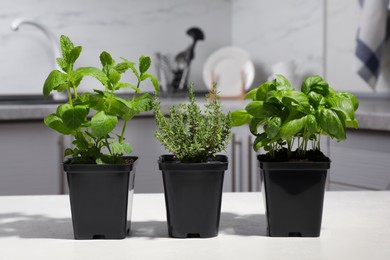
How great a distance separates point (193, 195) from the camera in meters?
0.82

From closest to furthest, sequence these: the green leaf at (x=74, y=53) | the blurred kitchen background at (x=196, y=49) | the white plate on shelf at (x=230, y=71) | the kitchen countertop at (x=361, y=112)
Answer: the green leaf at (x=74, y=53) → the kitchen countertop at (x=361, y=112) → the blurred kitchen background at (x=196, y=49) → the white plate on shelf at (x=230, y=71)

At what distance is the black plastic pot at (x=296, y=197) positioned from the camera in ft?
2.72

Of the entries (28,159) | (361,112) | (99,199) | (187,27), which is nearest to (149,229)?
(99,199)

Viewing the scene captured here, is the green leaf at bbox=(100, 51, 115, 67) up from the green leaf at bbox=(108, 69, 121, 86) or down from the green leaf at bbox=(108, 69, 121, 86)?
up

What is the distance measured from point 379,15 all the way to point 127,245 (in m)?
2.01

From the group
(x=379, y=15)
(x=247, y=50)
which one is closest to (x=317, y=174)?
(x=379, y=15)

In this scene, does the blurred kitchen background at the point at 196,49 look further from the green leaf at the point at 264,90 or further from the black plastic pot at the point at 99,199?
the black plastic pot at the point at 99,199

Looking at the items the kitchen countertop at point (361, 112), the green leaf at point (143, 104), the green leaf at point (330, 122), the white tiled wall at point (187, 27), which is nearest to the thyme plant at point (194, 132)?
the green leaf at point (143, 104)

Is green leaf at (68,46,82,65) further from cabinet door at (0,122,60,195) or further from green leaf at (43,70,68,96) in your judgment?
cabinet door at (0,122,60,195)

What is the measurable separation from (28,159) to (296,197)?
1.91 meters

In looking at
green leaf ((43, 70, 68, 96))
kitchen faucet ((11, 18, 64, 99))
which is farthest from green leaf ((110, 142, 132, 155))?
kitchen faucet ((11, 18, 64, 99))

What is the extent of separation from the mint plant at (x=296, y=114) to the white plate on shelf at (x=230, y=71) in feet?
7.88

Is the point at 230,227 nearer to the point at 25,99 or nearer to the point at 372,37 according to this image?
the point at 372,37

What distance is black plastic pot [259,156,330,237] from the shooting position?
2.72 ft
